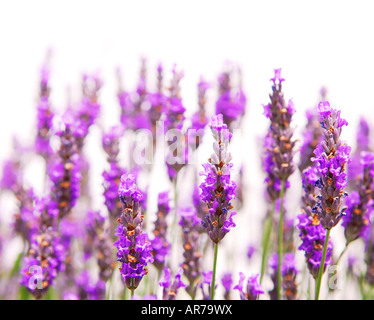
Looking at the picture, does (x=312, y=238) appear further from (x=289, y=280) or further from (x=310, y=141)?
(x=310, y=141)

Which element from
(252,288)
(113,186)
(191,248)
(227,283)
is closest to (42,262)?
(113,186)

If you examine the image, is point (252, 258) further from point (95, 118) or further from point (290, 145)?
point (290, 145)

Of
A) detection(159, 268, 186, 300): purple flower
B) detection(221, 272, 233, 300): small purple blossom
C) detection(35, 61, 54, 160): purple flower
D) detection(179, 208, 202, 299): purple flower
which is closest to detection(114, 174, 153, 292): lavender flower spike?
detection(159, 268, 186, 300): purple flower

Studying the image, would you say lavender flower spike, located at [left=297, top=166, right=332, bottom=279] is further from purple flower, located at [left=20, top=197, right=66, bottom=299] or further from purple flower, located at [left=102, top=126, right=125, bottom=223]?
purple flower, located at [left=20, top=197, right=66, bottom=299]

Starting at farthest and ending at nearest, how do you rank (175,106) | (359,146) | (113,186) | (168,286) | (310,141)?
(359,146), (175,106), (113,186), (310,141), (168,286)

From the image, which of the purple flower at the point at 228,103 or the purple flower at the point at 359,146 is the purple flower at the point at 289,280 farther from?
the purple flower at the point at 359,146
